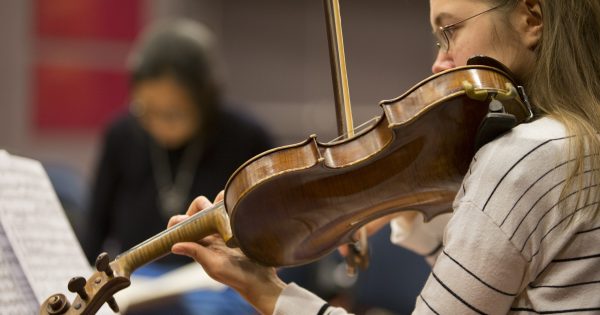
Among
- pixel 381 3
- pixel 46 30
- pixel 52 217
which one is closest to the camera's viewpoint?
pixel 52 217

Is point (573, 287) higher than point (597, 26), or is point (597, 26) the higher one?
point (597, 26)

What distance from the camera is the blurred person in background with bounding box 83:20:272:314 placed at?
2.75 meters

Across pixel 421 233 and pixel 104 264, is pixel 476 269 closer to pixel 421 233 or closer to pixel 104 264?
pixel 104 264

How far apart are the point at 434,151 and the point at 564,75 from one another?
0.19 m

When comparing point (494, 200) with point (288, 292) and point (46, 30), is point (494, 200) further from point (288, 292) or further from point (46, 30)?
point (46, 30)

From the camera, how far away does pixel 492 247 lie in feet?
3.41

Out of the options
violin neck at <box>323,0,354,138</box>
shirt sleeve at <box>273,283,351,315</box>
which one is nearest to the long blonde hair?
violin neck at <box>323,0,354,138</box>

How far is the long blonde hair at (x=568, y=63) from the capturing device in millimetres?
1142

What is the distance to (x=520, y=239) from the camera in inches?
41.1

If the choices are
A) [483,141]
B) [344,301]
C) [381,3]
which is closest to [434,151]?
[483,141]

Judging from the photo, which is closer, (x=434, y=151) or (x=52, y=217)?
(x=434, y=151)

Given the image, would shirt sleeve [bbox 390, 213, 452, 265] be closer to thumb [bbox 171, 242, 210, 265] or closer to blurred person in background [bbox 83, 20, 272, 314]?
thumb [bbox 171, 242, 210, 265]

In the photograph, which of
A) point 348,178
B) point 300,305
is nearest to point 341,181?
point 348,178

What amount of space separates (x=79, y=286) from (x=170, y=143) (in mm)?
1644
